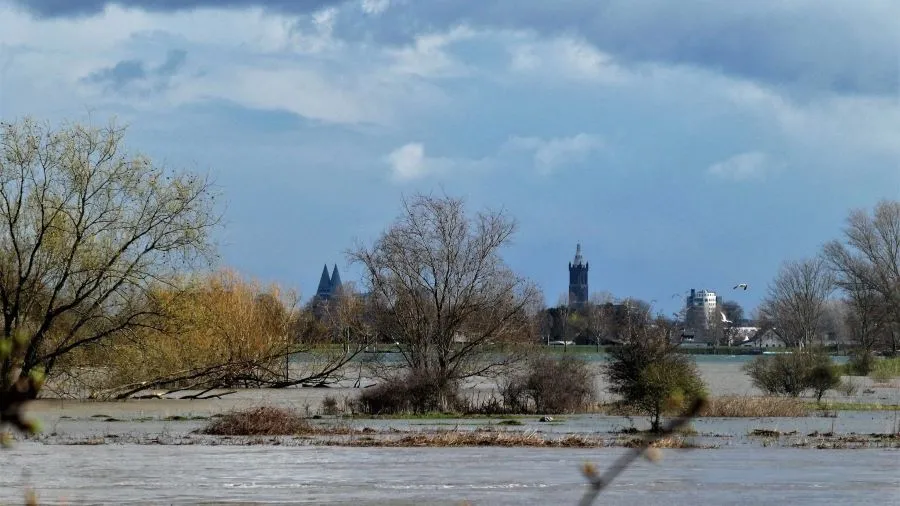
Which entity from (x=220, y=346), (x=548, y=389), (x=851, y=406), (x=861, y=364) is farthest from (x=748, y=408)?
(x=861, y=364)

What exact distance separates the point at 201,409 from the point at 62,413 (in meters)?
5.26

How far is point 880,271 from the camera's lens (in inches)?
3752

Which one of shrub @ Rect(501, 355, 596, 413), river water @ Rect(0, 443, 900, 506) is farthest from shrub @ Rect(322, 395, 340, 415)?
river water @ Rect(0, 443, 900, 506)

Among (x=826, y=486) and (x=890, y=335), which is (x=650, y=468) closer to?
(x=826, y=486)

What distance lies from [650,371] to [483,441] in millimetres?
7095

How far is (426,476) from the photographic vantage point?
81.7 feet

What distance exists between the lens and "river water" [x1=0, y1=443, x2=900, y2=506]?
70.8 ft

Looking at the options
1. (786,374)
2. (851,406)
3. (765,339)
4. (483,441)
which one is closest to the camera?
(483,441)

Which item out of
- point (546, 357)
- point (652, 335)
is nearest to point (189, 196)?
point (546, 357)

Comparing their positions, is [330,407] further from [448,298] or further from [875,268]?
[875,268]

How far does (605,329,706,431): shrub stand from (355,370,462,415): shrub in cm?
762

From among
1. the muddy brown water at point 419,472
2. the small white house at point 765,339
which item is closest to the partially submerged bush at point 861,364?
the muddy brown water at point 419,472

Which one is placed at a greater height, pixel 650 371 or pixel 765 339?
pixel 765 339

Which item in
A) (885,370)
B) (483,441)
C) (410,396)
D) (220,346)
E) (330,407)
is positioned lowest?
(483,441)
